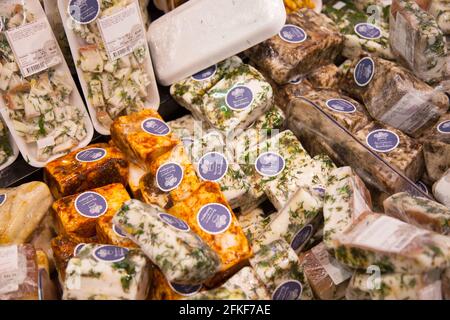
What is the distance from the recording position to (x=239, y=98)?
267cm

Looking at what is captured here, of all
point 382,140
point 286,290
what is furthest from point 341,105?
point 286,290

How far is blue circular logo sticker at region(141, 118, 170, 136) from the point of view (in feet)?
8.07

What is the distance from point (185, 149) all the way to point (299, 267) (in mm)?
803

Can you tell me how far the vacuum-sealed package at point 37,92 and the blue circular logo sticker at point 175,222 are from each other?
84cm

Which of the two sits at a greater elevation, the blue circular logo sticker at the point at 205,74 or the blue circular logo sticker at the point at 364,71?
the blue circular logo sticker at the point at 205,74

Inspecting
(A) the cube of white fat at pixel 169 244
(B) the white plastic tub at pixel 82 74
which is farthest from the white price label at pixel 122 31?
(A) the cube of white fat at pixel 169 244

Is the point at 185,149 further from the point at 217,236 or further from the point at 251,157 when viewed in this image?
the point at 217,236

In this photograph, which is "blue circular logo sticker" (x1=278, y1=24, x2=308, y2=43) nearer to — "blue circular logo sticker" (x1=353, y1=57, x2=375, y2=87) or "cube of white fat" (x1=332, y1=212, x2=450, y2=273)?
"blue circular logo sticker" (x1=353, y1=57, x2=375, y2=87)

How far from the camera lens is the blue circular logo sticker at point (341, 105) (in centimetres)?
262

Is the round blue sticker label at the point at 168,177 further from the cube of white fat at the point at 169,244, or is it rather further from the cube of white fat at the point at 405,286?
the cube of white fat at the point at 405,286

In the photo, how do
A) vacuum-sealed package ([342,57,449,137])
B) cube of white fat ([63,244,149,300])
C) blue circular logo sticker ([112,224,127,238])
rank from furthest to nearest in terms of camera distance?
vacuum-sealed package ([342,57,449,137]), blue circular logo sticker ([112,224,127,238]), cube of white fat ([63,244,149,300])

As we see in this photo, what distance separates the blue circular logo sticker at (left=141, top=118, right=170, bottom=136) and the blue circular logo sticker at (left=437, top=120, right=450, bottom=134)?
127 cm

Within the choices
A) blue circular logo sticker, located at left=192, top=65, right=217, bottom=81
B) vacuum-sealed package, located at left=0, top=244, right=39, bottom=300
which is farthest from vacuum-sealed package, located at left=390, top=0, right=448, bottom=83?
vacuum-sealed package, located at left=0, top=244, right=39, bottom=300

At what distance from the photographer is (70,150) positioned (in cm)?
260
